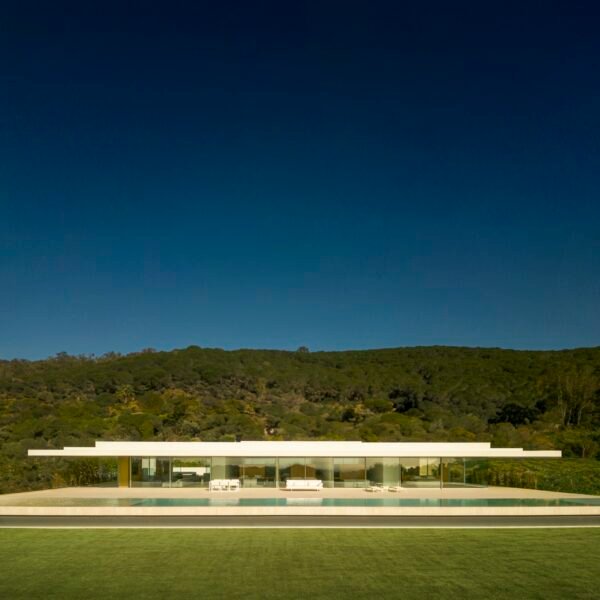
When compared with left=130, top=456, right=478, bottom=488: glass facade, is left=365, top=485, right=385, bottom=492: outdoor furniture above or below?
below

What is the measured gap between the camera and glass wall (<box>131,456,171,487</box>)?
32325 millimetres

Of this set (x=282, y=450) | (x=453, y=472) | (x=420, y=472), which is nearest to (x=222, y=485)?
(x=282, y=450)

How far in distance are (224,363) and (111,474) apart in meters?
43.5

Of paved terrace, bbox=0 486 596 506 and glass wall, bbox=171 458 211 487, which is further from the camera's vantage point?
glass wall, bbox=171 458 211 487

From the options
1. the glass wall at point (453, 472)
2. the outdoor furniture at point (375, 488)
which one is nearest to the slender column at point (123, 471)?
the outdoor furniture at point (375, 488)

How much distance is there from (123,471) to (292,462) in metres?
6.70

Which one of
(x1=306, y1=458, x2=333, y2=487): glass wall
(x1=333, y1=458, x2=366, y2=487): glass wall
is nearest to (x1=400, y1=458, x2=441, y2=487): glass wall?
(x1=333, y1=458, x2=366, y2=487): glass wall

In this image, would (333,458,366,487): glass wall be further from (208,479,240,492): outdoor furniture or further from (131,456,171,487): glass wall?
(131,456,171,487): glass wall

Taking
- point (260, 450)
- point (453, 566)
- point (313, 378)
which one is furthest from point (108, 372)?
point (453, 566)

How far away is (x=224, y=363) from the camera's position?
259ft

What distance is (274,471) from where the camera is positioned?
32250 millimetres

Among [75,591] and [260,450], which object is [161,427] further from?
[75,591]

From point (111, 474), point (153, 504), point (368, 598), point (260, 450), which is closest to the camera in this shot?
point (368, 598)

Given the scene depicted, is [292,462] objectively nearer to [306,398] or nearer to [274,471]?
[274,471]
